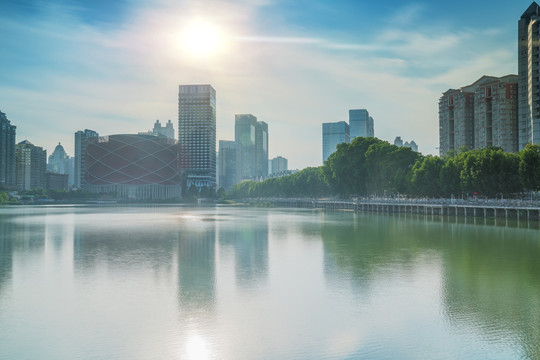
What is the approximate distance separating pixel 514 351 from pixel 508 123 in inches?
5541

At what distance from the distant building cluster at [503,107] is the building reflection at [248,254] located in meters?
75.0

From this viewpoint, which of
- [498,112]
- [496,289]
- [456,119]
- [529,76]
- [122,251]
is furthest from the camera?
[456,119]

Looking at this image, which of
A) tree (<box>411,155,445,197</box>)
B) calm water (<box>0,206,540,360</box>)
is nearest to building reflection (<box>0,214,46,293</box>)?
calm water (<box>0,206,540,360</box>)

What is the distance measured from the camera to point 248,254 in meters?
36.3

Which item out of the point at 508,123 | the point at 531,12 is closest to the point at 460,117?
the point at 508,123

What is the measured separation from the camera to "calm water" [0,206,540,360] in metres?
15.2

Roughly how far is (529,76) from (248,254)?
114866 mm

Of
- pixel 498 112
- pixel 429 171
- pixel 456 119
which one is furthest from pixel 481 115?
pixel 429 171

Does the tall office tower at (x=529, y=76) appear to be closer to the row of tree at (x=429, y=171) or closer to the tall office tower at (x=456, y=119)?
the row of tree at (x=429, y=171)

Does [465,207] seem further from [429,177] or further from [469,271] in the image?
[469,271]

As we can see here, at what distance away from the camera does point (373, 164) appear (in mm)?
110812

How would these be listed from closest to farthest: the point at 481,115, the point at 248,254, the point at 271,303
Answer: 1. the point at 271,303
2. the point at 248,254
3. the point at 481,115

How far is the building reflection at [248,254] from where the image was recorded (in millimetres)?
26531

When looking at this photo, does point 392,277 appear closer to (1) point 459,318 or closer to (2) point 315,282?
(2) point 315,282
